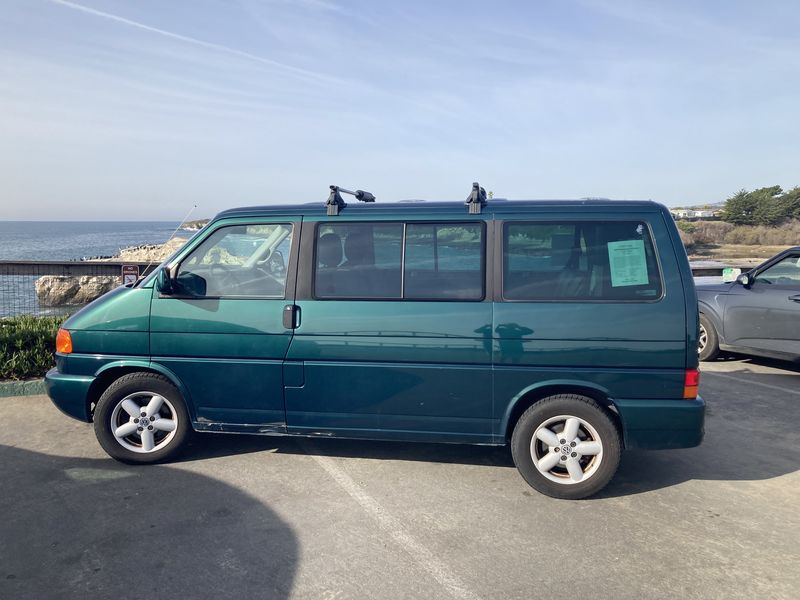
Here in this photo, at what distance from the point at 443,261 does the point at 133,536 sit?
8.75ft

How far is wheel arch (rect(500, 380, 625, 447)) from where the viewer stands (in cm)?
414

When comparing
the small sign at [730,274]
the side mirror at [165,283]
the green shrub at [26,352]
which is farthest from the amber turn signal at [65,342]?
the small sign at [730,274]

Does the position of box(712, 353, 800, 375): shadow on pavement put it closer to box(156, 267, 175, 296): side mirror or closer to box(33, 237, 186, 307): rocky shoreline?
box(156, 267, 175, 296): side mirror

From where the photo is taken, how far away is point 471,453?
5051 millimetres

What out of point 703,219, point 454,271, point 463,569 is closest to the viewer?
point 463,569

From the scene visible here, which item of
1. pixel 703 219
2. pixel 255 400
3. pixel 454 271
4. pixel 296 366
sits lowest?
pixel 255 400

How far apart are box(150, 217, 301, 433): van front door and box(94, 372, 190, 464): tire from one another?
0.53ft

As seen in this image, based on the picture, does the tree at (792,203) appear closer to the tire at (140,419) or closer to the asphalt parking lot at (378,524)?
the asphalt parking lot at (378,524)

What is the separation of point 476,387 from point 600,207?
5.03ft

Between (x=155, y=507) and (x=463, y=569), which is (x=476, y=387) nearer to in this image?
(x=463, y=569)

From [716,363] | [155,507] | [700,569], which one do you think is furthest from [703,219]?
[155,507]

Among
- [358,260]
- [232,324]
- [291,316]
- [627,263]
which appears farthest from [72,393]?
[627,263]

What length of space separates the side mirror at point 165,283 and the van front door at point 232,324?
0.08 feet

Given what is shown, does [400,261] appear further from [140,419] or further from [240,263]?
[140,419]
